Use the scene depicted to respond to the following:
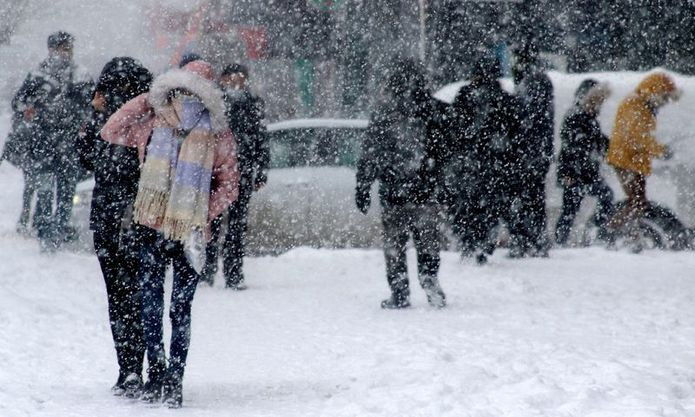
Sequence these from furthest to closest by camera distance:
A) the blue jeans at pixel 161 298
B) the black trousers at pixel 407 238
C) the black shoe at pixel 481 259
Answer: the black shoe at pixel 481 259 < the black trousers at pixel 407 238 < the blue jeans at pixel 161 298

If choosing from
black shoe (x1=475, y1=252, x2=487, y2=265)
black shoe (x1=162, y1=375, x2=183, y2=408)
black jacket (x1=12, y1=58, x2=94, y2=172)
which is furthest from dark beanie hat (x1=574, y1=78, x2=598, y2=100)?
black shoe (x1=162, y1=375, x2=183, y2=408)

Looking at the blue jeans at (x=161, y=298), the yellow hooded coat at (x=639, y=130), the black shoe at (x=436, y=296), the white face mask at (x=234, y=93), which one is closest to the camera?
the blue jeans at (x=161, y=298)

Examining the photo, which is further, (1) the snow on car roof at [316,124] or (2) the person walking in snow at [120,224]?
(1) the snow on car roof at [316,124]

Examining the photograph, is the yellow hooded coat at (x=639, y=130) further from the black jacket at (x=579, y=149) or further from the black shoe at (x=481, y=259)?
the black shoe at (x=481, y=259)

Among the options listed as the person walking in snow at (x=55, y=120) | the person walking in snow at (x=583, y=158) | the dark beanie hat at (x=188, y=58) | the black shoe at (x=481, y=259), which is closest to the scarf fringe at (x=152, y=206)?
the dark beanie hat at (x=188, y=58)

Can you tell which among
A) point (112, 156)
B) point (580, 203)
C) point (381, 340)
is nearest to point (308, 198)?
point (580, 203)

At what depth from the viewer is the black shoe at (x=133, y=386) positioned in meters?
6.24

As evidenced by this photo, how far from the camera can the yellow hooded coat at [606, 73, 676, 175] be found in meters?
12.6

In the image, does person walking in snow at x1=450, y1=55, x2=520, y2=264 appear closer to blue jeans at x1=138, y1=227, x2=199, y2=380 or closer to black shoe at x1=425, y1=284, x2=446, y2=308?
black shoe at x1=425, y1=284, x2=446, y2=308

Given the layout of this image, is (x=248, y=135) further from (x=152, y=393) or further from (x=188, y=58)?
(x=152, y=393)

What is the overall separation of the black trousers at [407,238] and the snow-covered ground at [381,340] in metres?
0.31

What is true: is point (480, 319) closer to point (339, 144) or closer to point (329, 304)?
point (329, 304)

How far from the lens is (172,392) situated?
5.96 metres

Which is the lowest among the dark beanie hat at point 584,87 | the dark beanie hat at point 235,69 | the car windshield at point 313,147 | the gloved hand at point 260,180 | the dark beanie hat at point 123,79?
the gloved hand at point 260,180
